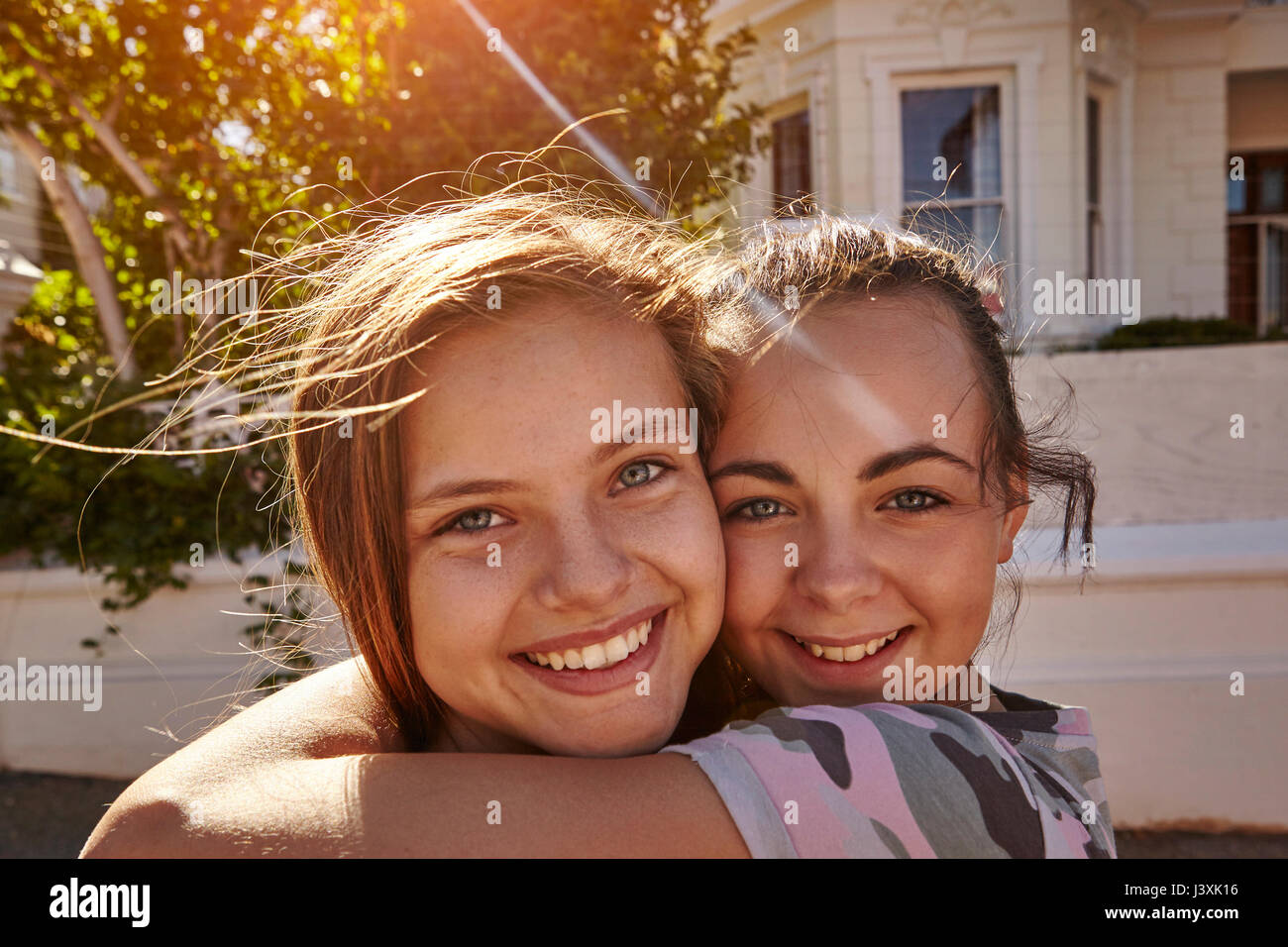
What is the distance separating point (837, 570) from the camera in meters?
1.58

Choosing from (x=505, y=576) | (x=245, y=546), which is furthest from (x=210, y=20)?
(x=505, y=576)

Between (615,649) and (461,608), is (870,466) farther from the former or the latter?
(461,608)

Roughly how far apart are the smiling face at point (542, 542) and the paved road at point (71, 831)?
10.8ft

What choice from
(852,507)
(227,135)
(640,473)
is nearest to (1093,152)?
(227,135)

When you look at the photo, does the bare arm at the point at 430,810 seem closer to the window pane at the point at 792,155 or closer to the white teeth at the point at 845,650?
the white teeth at the point at 845,650

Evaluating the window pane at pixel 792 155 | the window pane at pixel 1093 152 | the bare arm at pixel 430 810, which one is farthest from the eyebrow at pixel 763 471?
the window pane at pixel 1093 152

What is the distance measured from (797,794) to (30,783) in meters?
4.69

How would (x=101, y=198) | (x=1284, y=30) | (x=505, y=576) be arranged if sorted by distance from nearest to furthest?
(x=505, y=576), (x=101, y=198), (x=1284, y=30)

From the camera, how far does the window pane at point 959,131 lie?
30.7 feet

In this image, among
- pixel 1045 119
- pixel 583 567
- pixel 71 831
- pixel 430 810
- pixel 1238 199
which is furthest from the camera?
pixel 1238 199

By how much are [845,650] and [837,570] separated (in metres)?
0.17

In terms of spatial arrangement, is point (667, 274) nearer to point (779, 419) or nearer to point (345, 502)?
point (779, 419)

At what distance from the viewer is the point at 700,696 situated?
1872 mm

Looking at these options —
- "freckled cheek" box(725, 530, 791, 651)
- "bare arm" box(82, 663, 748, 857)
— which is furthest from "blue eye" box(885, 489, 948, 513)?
"bare arm" box(82, 663, 748, 857)
